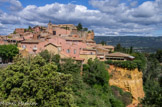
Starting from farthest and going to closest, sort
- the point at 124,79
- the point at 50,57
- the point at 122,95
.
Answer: the point at 124,79 < the point at 122,95 < the point at 50,57

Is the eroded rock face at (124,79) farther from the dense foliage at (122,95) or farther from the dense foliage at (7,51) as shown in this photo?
the dense foliage at (7,51)

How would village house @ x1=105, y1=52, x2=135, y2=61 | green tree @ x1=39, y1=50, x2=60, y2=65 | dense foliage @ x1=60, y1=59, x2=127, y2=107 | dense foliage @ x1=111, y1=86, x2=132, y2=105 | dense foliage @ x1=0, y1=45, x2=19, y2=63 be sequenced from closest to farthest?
dense foliage @ x1=60, y1=59, x2=127, y2=107 → green tree @ x1=39, y1=50, x2=60, y2=65 → dense foliage @ x1=111, y1=86, x2=132, y2=105 → dense foliage @ x1=0, y1=45, x2=19, y2=63 → village house @ x1=105, y1=52, x2=135, y2=61

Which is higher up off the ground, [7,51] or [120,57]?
[7,51]

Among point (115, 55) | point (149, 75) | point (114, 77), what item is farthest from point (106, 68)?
point (149, 75)

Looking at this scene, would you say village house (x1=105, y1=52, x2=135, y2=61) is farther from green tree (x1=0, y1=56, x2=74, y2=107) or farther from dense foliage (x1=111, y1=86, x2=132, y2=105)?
green tree (x1=0, y1=56, x2=74, y2=107)

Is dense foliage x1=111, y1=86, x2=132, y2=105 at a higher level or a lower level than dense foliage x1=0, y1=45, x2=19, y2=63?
lower

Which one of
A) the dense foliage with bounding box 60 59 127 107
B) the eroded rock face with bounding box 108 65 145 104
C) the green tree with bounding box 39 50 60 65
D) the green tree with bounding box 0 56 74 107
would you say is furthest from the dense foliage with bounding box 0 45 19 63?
the eroded rock face with bounding box 108 65 145 104

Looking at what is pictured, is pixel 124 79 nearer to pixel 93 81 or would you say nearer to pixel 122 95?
pixel 122 95

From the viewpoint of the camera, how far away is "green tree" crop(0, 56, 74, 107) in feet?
33.2

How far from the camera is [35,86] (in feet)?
33.1

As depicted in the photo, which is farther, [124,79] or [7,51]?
[7,51]

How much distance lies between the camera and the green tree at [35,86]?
10.1 meters

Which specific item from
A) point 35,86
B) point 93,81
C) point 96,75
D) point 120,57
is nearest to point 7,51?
point 93,81

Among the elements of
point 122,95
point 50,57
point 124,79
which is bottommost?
point 122,95
